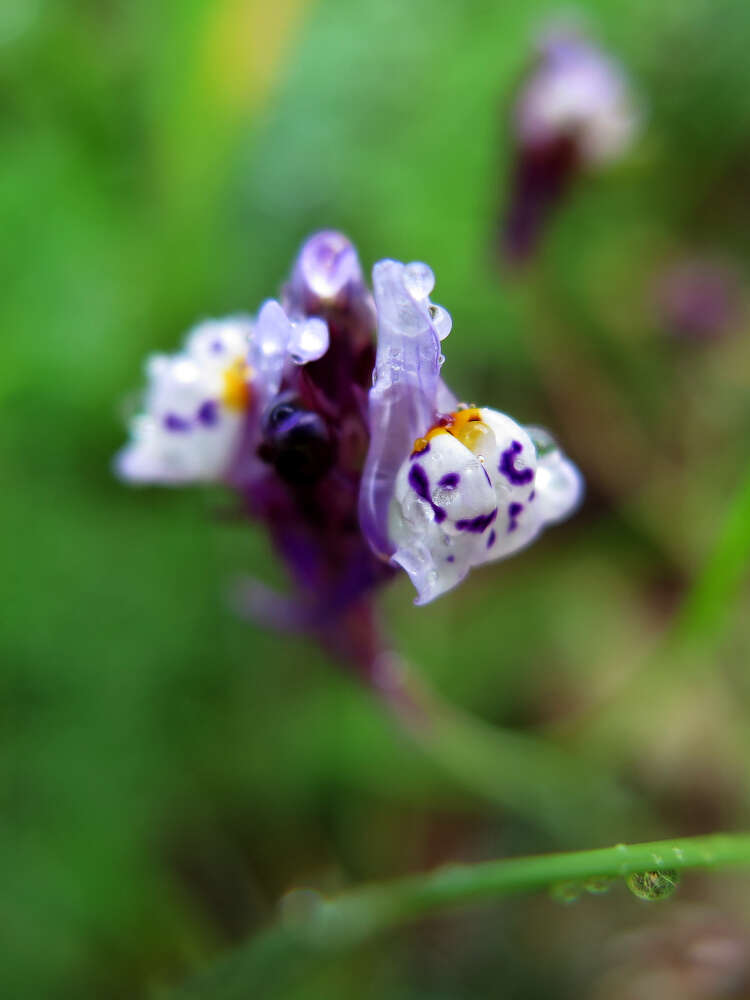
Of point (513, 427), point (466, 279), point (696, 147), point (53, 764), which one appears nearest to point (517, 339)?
point (466, 279)

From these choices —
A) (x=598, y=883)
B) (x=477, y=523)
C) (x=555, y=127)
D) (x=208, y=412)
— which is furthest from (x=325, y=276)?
(x=555, y=127)

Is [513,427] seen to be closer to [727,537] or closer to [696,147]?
[727,537]

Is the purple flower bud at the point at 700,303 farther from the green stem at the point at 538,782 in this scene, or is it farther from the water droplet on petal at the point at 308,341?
the water droplet on petal at the point at 308,341

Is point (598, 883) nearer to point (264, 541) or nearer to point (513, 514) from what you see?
point (513, 514)

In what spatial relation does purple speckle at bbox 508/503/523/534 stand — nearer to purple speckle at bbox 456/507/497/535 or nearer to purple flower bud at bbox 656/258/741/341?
purple speckle at bbox 456/507/497/535

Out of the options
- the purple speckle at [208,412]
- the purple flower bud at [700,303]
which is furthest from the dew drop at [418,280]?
the purple flower bud at [700,303]

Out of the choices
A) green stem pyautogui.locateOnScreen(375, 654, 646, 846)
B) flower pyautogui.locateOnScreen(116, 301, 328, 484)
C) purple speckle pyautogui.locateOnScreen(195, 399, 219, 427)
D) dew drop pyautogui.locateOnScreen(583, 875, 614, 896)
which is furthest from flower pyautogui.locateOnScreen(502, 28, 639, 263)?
dew drop pyautogui.locateOnScreen(583, 875, 614, 896)

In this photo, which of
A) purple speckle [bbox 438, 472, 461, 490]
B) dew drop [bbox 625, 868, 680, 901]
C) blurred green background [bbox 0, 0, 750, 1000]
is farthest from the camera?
blurred green background [bbox 0, 0, 750, 1000]
